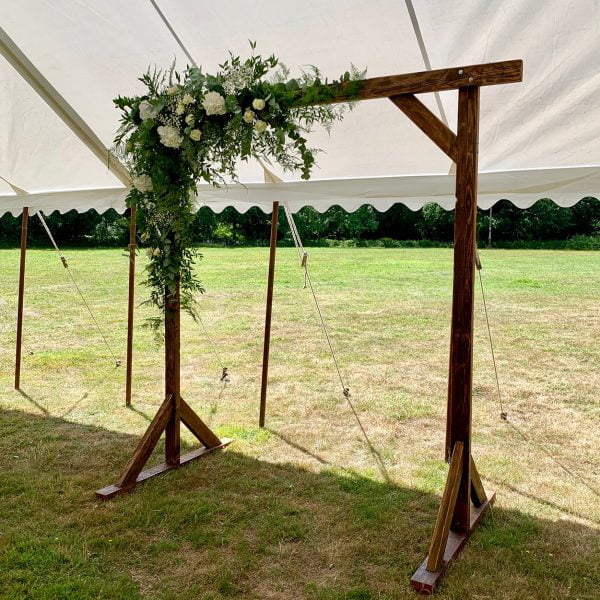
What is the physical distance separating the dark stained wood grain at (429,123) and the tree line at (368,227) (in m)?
17.6

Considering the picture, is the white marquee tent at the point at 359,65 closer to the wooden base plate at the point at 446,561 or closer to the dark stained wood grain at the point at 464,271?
the dark stained wood grain at the point at 464,271

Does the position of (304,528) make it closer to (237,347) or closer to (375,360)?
(375,360)

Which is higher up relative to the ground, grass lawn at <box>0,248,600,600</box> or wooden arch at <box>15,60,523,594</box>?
wooden arch at <box>15,60,523,594</box>

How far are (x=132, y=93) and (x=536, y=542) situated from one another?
328 cm

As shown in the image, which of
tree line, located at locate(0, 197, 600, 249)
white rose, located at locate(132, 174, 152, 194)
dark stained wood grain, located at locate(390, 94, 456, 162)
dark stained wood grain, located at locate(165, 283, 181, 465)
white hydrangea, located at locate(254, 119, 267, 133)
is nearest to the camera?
dark stained wood grain, located at locate(390, 94, 456, 162)

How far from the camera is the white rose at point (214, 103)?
→ 285cm

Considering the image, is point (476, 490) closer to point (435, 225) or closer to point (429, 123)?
point (429, 123)

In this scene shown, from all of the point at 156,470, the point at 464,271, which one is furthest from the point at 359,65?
the point at 156,470

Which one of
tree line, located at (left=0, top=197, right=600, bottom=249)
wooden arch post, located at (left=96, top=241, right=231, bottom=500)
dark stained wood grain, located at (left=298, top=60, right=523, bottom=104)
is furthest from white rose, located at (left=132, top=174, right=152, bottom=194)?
tree line, located at (left=0, top=197, right=600, bottom=249)

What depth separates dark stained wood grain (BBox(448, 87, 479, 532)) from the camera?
2562 millimetres

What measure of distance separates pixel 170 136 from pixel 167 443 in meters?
1.73

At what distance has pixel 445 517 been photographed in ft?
8.25

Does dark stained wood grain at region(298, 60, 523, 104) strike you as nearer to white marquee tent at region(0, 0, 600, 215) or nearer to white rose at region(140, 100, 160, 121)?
white marquee tent at region(0, 0, 600, 215)

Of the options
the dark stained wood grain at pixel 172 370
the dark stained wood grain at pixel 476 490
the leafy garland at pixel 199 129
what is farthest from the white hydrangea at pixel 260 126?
the dark stained wood grain at pixel 476 490
